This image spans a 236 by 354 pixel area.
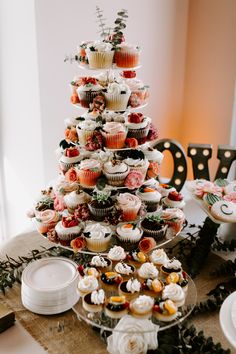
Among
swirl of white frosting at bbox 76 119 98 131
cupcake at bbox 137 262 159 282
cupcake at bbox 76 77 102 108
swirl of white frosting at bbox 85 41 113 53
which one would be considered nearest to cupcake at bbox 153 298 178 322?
cupcake at bbox 137 262 159 282

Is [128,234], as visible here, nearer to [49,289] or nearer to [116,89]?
[49,289]

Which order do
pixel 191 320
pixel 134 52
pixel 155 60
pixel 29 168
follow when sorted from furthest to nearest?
1. pixel 155 60
2. pixel 29 168
3. pixel 134 52
4. pixel 191 320

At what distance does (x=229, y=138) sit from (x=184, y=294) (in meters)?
1.90

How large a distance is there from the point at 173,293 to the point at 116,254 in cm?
27

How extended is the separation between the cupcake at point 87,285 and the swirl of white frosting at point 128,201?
0.34 meters

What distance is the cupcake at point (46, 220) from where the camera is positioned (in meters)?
1.78

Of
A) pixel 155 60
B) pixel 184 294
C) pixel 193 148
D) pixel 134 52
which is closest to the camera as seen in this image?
pixel 184 294

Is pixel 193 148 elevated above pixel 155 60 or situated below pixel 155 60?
below

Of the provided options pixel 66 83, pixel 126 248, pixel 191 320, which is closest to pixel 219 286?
pixel 191 320

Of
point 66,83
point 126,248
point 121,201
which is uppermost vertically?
point 66,83

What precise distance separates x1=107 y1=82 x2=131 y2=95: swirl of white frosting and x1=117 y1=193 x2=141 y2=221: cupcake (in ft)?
1.26

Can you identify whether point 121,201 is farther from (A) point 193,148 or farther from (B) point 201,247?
(A) point 193,148

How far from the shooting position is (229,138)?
3143 mm

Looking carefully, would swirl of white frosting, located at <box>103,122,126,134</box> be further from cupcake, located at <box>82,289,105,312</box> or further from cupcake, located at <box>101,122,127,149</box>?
cupcake, located at <box>82,289,105,312</box>
